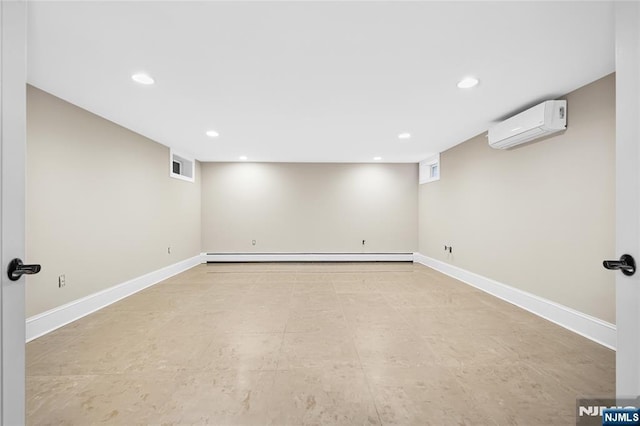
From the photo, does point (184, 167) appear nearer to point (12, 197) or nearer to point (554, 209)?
point (12, 197)

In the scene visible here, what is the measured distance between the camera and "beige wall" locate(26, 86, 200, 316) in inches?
104

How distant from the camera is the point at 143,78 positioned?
2.43 meters

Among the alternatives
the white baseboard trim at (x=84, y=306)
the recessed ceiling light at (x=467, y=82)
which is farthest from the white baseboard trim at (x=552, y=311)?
the white baseboard trim at (x=84, y=306)

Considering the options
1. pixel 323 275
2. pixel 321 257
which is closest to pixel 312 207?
pixel 321 257

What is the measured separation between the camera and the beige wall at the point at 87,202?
263 centimetres

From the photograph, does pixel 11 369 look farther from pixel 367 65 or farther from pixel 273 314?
pixel 367 65

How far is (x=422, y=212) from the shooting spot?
6391 mm

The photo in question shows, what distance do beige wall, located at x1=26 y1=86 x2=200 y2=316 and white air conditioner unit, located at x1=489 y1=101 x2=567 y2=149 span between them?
5.02 meters

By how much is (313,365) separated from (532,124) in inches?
129

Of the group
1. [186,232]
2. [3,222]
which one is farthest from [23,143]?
[186,232]

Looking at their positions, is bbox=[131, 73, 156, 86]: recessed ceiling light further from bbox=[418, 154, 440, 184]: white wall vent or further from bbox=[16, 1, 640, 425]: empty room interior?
bbox=[418, 154, 440, 184]: white wall vent

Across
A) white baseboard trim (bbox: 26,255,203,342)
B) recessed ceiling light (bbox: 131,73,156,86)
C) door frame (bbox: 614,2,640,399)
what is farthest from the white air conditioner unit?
white baseboard trim (bbox: 26,255,203,342)

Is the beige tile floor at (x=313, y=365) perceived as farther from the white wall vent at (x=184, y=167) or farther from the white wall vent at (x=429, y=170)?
the white wall vent at (x=429, y=170)

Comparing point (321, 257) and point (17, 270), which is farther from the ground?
point (17, 270)
